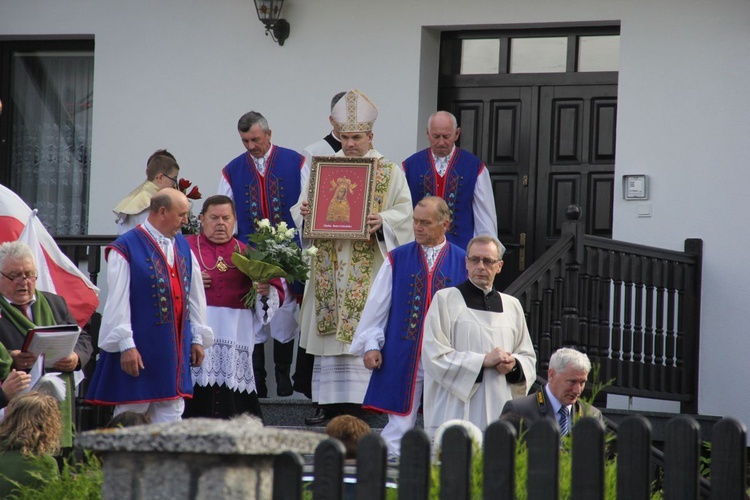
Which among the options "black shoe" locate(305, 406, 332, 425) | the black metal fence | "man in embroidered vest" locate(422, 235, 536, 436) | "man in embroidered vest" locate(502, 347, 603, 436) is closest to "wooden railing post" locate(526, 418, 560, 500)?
the black metal fence

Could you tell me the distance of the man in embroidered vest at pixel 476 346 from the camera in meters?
8.06

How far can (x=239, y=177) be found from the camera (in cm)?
1095

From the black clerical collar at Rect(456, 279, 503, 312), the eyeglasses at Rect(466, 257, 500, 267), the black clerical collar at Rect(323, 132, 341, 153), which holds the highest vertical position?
the black clerical collar at Rect(323, 132, 341, 153)

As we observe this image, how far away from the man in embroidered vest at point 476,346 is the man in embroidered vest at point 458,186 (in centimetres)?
242

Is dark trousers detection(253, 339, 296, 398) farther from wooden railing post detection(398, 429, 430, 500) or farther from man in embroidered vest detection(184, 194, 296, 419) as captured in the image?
wooden railing post detection(398, 429, 430, 500)

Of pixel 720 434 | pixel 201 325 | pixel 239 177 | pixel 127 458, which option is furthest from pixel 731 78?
pixel 127 458

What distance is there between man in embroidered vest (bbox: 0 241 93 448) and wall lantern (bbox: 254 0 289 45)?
17.0ft

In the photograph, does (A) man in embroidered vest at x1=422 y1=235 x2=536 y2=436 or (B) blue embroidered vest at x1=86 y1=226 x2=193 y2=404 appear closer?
(A) man in embroidered vest at x1=422 y1=235 x2=536 y2=436

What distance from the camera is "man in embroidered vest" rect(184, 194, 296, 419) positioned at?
31.6ft

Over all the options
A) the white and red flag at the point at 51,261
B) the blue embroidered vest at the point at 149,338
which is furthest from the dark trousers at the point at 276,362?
the white and red flag at the point at 51,261

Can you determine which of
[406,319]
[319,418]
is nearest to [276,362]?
[319,418]

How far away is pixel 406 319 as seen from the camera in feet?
29.4

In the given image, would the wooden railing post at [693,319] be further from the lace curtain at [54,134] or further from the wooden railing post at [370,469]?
the wooden railing post at [370,469]

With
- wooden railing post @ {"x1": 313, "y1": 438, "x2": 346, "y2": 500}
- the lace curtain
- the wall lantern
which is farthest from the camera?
the lace curtain
